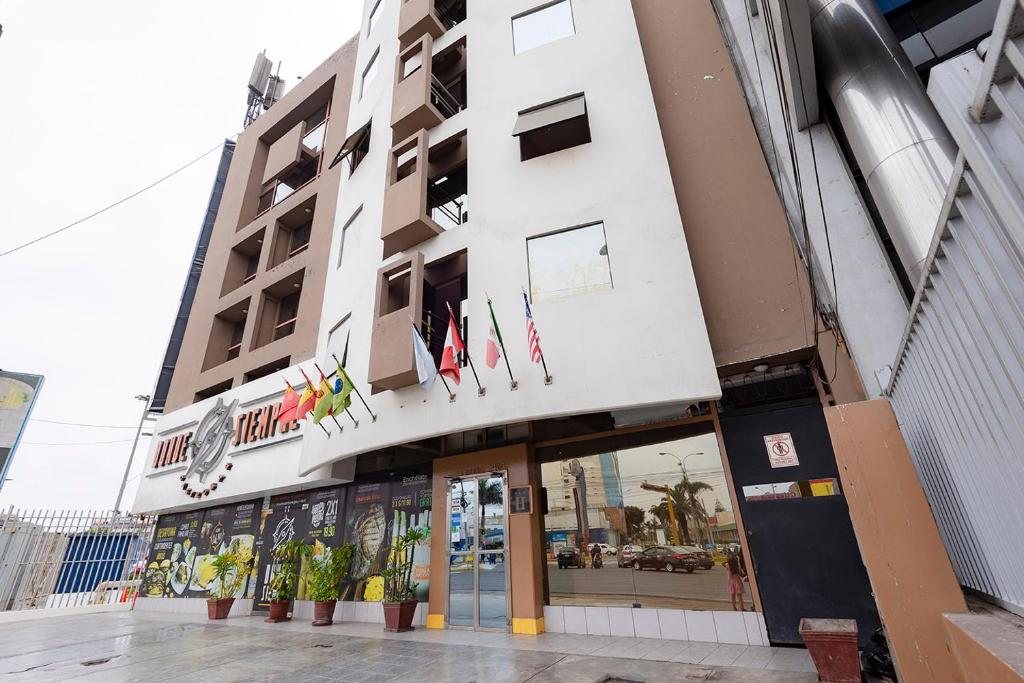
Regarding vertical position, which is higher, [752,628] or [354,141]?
[354,141]

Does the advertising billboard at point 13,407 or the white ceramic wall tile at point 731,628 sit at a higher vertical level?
the advertising billboard at point 13,407

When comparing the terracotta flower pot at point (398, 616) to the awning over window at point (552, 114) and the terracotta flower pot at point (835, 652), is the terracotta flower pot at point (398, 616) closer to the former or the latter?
the terracotta flower pot at point (835, 652)

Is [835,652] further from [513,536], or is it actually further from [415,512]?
[415,512]

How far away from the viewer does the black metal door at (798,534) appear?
6.91 metres

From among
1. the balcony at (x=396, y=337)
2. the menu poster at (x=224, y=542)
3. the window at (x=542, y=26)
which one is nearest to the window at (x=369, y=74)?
the window at (x=542, y=26)

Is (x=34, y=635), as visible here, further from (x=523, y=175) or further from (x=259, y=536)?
→ (x=523, y=175)

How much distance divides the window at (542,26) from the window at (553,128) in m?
2.55

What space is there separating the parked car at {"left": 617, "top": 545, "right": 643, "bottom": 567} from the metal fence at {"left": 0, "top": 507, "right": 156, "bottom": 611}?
19302 mm

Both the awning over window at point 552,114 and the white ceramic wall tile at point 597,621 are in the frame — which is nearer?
the white ceramic wall tile at point 597,621

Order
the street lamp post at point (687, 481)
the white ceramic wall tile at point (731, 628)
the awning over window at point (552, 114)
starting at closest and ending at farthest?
the white ceramic wall tile at point (731, 628), the street lamp post at point (687, 481), the awning over window at point (552, 114)

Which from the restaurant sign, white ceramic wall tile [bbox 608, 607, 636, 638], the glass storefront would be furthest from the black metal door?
the restaurant sign

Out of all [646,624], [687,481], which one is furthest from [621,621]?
[687,481]

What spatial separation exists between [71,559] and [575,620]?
20088 millimetres

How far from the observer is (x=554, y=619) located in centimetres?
916
